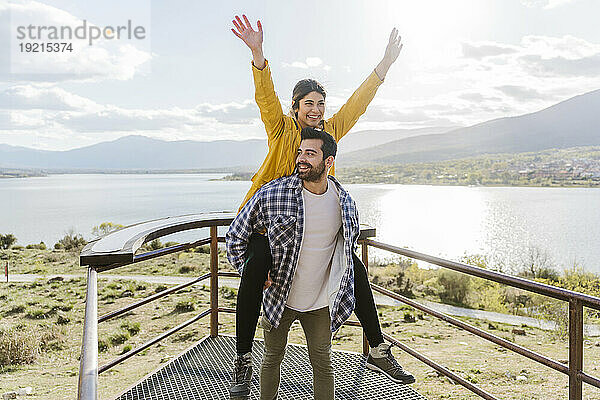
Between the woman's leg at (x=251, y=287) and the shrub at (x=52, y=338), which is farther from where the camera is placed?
the shrub at (x=52, y=338)

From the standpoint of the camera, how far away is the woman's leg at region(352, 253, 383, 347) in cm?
205

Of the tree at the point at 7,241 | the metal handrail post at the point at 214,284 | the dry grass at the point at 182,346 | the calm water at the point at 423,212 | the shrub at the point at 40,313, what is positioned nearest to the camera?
the metal handrail post at the point at 214,284

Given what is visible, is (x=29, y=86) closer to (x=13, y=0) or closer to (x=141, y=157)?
(x=141, y=157)

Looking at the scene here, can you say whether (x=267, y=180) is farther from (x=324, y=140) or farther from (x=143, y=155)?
(x=143, y=155)

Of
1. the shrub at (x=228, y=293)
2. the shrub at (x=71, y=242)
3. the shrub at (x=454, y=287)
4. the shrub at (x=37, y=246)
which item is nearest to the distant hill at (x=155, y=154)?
the shrub at (x=71, y=242)

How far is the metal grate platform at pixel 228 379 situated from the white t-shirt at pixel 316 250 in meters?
0.87

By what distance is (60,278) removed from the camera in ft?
58.1

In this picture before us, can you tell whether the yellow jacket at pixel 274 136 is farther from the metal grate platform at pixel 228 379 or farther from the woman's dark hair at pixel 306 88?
the metal grate platform at pixel 228 379

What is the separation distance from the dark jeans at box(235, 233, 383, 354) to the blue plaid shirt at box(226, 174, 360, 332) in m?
0.03

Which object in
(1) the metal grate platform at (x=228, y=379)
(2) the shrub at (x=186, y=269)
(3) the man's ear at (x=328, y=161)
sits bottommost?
(2) the shrub at (x=186, y=269)

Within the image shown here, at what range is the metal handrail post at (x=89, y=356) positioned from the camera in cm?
94

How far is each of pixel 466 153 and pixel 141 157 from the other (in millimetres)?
42325

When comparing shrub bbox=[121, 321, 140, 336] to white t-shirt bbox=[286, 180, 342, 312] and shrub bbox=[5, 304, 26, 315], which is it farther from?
white t-shirt bbox=[286, 180, 342, 312]

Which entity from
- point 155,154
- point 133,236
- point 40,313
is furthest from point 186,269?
point 155,154
